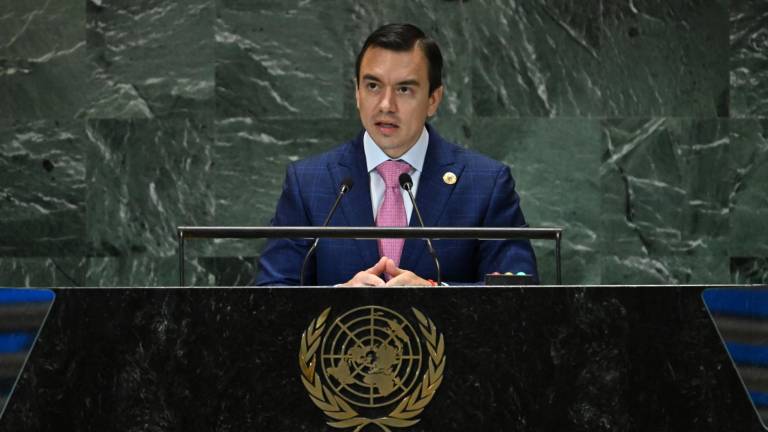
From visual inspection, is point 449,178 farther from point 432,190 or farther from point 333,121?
point 333,121

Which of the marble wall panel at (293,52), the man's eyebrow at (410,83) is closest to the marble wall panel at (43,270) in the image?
the marble wall panel at (293,52)

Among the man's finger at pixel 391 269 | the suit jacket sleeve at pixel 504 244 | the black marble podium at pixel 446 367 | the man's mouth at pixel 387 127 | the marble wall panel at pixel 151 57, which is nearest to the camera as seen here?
the black marble podium at pixel 446 367

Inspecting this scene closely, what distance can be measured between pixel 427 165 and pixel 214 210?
5.89 ft

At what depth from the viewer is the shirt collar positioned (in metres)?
3.89

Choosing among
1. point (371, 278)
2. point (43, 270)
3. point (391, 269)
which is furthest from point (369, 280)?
point (43, 270)

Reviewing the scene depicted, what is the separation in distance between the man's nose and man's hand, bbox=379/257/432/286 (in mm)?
633

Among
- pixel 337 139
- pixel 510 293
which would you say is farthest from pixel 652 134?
pixel 510 293

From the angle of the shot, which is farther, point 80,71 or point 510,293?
point 80,71

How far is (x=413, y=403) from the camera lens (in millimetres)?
2361

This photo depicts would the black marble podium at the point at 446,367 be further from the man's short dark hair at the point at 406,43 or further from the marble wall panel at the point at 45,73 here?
the marble wall panel at the point at 45,73

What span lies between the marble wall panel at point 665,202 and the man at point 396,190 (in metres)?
1.71

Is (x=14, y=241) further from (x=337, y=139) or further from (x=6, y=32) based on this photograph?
(x=337, y=139)

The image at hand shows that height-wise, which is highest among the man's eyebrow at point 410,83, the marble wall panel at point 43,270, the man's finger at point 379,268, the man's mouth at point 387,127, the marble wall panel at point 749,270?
the man's eyebrow at point 410,83

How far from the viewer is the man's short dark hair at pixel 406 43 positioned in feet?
12.6
